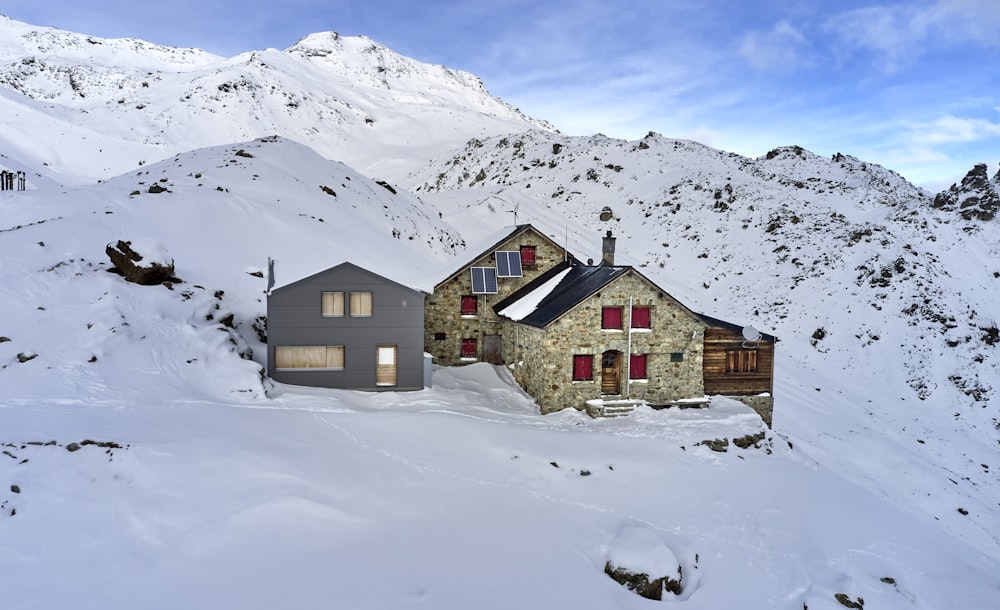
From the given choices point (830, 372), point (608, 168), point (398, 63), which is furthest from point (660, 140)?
point (398, 63)

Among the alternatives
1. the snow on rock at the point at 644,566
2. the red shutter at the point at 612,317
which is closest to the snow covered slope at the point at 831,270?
the red shutter at the point at 612,317

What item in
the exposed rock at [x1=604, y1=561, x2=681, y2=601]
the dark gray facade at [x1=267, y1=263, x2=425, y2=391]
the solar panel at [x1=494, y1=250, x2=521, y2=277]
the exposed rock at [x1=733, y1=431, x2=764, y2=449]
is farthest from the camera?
the solar panel at [x1=494, y1=250, x2=521, y2=277]

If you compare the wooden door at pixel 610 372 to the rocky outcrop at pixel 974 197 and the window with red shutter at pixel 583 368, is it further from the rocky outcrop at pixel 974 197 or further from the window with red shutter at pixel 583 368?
the rocky outcrop at pixel 974 197

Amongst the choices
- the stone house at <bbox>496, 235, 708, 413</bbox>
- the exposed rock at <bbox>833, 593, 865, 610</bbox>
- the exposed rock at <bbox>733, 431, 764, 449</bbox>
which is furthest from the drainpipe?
the exposed rock at <bbox>833, 593, 865, 610</bbox>

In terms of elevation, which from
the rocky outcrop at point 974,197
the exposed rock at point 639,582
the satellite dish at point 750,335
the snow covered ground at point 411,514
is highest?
the rocky outcrop at point 974,197

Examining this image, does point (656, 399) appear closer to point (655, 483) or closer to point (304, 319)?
point (655, 483)

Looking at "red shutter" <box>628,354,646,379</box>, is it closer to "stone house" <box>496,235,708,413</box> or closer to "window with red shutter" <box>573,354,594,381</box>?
"stone house" <box>496,235,708,413</box>

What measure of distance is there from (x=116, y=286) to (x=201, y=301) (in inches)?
131

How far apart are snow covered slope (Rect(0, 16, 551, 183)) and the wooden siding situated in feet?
215

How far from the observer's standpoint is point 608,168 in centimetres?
7744

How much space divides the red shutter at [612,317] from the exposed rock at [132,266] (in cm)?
2087

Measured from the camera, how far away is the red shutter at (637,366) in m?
24.7

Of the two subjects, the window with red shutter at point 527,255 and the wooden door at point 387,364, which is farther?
the window with red shutter at point 527,255

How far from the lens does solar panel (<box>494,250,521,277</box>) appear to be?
3086 centimetres
